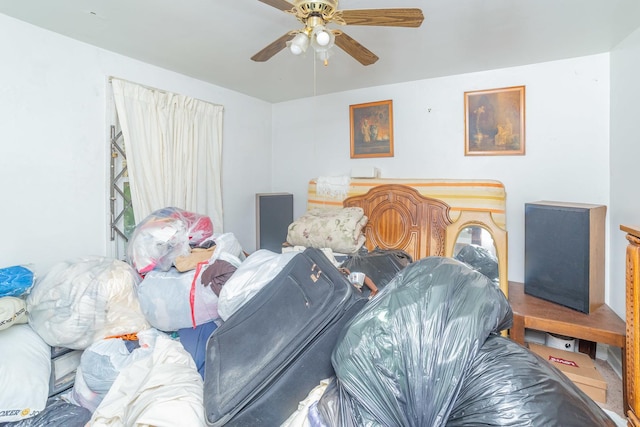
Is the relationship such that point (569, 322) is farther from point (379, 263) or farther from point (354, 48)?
point (354, 48)

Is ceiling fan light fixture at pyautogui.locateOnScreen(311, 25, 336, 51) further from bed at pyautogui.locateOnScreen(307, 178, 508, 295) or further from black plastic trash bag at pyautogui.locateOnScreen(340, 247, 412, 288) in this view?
bed at pyautogui.locateOnScreen(307, 178, 508, 295)

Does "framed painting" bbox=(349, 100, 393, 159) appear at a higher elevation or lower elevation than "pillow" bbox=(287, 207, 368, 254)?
higher

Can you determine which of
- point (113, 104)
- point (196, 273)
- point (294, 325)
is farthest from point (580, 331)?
point (113, 104)

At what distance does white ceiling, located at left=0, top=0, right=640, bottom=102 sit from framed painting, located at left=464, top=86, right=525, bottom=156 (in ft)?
0.75

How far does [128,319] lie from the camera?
65.9 inches

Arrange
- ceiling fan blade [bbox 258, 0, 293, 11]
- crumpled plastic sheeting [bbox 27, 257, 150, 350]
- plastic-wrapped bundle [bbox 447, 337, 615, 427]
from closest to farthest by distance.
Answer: plastic-wrapped bundle [bbox 447, 337, 615, 427] → ceiling fan blade [bbox 258, 0, 293, 11] → crumpled plastic sheeting [bbox 27, 257, 150, 350]

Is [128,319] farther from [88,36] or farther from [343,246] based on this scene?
[88,36]

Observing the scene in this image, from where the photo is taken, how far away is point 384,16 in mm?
1239

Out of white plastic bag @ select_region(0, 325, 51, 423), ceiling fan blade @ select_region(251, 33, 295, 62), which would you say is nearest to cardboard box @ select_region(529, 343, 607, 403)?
ceiling fan blade @ select_region(251, 33, 295, 62)

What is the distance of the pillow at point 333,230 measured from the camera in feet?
8.30

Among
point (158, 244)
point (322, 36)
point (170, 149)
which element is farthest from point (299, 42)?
point (170, 149)

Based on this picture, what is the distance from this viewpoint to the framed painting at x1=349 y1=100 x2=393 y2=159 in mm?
2953

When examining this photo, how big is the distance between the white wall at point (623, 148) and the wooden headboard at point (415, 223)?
686 mm

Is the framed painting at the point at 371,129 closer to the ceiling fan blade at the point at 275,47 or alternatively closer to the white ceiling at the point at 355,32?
the white ceiling at the point at 355,32
